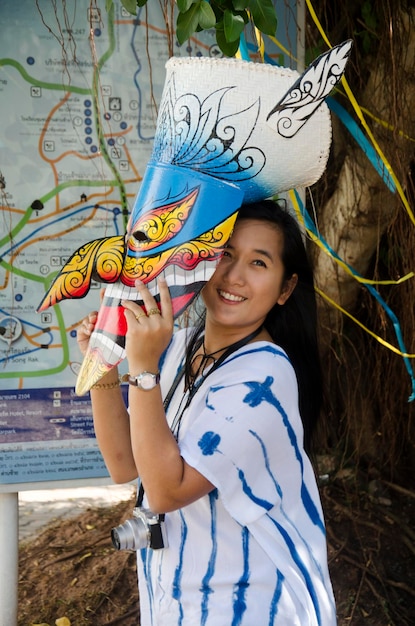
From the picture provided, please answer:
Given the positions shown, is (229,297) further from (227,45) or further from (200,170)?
(227,45)

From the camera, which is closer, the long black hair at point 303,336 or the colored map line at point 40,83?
the long black hair at point 303,336

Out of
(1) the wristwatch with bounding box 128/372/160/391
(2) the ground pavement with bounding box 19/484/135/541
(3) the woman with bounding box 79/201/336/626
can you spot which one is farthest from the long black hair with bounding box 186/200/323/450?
(2) the ground pavement with bounding box 19/484/135/541

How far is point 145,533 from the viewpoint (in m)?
1.61

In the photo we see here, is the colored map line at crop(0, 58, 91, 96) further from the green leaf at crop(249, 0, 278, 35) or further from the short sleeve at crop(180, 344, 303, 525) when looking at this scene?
the short sleeve at crop(180, 344, 303, 525)

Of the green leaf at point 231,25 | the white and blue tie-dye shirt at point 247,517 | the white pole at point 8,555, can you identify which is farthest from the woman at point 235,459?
the white pole at point 8,555

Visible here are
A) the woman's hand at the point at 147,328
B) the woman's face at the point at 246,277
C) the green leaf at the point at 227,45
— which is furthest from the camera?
the green leaf at the point at 227,45

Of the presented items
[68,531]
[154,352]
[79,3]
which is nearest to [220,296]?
[154,352]

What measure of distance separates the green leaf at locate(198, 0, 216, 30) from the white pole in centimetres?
178

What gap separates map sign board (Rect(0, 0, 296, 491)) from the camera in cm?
260

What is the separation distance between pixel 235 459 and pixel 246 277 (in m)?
0.37

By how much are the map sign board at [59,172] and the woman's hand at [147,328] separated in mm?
Result: 1279

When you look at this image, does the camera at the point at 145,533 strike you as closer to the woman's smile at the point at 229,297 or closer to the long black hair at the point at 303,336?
the long black hair at the point at 303,336

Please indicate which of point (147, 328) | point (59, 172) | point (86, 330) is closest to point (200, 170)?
point (147, 328)

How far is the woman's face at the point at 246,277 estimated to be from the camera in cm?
159
